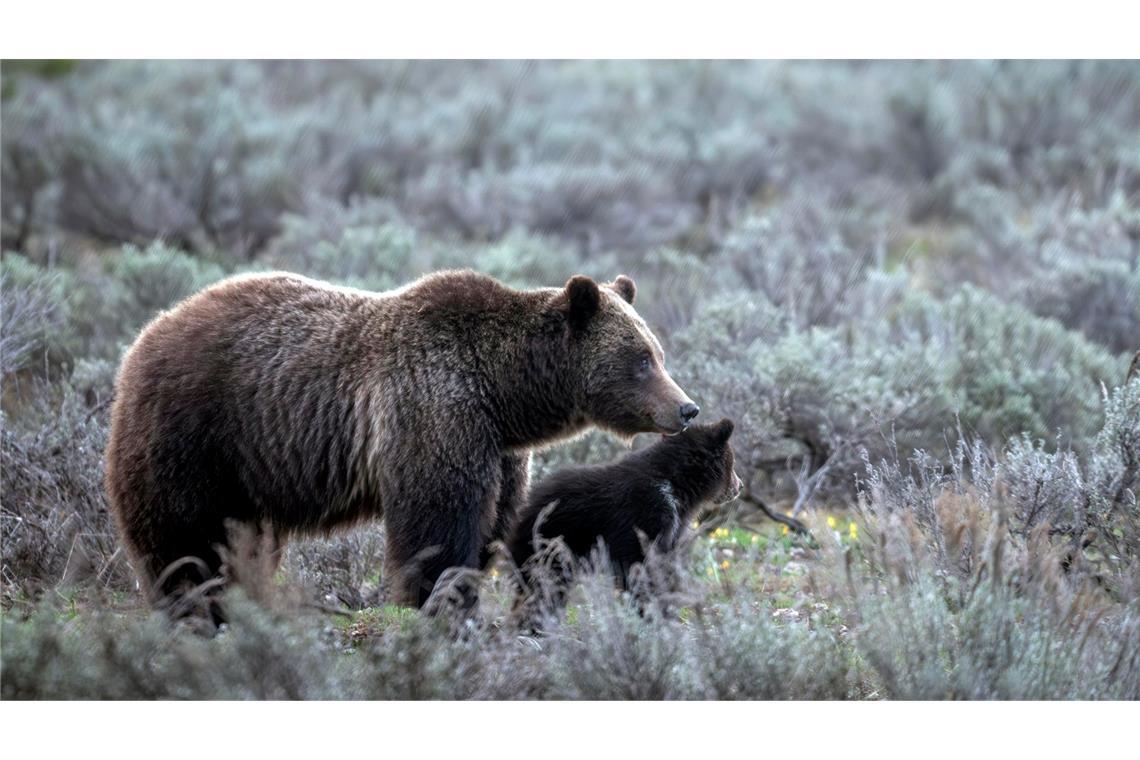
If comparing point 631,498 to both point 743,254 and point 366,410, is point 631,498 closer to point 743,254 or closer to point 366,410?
point 366,410

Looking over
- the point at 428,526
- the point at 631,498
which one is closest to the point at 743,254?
the point at 631,498

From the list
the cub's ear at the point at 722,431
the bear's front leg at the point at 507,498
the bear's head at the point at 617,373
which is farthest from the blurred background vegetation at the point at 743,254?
the bear's front leg at the point at 507,498

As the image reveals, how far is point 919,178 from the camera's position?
2083 centimetres

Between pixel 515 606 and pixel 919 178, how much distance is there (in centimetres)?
1545

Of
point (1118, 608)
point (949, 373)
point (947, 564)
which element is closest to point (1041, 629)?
point (947, 564)

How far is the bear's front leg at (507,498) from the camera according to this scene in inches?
267

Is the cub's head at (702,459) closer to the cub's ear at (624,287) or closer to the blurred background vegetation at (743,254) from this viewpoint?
the blurred background vegetation at (743,254)

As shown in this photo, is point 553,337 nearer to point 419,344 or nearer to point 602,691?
point 419,344

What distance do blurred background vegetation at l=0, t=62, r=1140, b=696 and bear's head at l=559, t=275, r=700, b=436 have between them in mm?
1010

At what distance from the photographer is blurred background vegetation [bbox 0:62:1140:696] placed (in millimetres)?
7238

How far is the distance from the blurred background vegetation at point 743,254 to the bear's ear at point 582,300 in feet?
5.27

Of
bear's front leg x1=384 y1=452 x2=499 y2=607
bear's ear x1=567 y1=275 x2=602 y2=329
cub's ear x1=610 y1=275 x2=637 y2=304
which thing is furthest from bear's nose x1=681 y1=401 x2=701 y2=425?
bear's front leg x1=384 y1=452 x2=499 y2=607

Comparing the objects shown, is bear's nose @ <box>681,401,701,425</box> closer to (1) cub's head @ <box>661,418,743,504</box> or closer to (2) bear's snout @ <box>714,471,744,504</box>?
(1) cub's head @ <box>661,418,743,504</box>

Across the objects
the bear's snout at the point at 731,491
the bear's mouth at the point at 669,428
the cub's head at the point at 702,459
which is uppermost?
the bear's mouth at the point at 669,428
